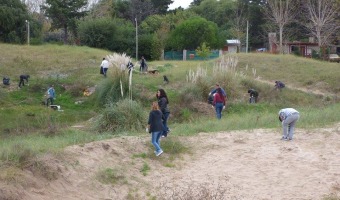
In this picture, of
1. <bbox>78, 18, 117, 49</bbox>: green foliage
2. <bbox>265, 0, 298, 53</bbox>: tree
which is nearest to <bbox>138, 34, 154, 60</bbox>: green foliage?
<bbox>78, 18, 117, 49</bbox>: green foliage

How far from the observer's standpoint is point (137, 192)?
11234 millimetres

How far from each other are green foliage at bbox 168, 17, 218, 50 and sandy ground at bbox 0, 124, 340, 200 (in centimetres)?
3966

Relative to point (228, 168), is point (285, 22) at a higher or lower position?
higher

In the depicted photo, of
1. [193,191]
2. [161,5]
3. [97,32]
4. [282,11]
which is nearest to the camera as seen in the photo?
[193,191]

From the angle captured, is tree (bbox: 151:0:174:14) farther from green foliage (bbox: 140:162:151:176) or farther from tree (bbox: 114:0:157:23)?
green foliage (bbox: 140:162:151:176)

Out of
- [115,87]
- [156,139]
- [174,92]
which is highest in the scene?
[115,87]

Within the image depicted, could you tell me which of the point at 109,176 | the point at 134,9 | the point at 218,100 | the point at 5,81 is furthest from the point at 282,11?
the point at 109,176

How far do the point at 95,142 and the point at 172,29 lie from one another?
156 ft

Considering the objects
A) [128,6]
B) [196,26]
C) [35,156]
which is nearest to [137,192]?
[35,156]

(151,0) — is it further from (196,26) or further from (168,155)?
(168,155)

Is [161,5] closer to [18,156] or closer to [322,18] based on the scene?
[322,18]

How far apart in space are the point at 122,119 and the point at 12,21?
32.7 meters

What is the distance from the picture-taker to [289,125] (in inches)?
578

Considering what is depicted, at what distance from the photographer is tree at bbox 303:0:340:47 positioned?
49638 mm
